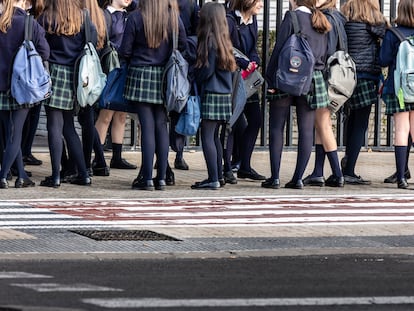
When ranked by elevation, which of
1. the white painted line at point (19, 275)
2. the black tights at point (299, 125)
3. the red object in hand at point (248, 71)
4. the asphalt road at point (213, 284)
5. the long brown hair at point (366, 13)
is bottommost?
the asphalt road at point (213, 284)

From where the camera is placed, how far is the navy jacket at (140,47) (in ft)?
47.7

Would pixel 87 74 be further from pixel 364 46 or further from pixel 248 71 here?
pixel 364 46

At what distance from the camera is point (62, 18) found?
48.1 feet

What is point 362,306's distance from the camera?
27.3 ft

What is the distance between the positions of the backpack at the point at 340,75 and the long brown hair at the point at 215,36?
1193mm

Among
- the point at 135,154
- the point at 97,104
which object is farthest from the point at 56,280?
the point at 135,154

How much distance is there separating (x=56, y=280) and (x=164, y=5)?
5855 mm

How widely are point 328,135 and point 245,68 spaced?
1.11 meters

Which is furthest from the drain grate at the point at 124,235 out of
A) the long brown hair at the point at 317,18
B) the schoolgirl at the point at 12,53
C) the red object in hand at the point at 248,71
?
the red object in hand at the point at 248,71

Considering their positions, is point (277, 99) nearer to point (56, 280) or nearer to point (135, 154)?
point (135, 154)

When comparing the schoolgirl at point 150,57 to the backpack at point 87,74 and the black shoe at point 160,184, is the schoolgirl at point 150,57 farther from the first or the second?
the backpack at point 87,74

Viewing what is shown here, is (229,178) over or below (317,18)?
below

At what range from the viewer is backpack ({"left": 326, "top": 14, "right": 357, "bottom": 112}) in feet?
50.3

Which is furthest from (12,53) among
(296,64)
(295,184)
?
(295,184)
